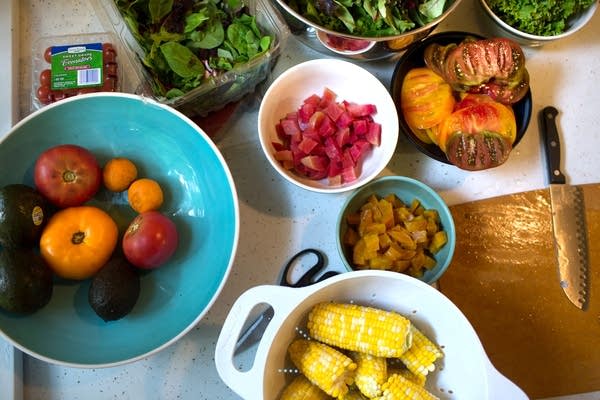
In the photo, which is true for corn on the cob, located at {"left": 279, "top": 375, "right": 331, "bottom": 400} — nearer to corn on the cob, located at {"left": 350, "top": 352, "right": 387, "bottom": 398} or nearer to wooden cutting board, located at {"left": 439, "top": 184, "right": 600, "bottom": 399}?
corn on the cob, located at {"left": 350, "top": 352, "right": 387, "bottom": 398}

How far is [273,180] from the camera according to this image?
3.30 feet

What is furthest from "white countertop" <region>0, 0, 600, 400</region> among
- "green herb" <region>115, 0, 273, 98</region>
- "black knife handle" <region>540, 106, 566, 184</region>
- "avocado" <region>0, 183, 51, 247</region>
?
"avocado" <region>0, 183, 51, 247</region>

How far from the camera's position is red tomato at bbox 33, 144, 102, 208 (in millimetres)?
830

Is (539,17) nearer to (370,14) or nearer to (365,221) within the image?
(370,14)

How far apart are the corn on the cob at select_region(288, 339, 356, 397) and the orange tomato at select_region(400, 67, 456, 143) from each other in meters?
0.41

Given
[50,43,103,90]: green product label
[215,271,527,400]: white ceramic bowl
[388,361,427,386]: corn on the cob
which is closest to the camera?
[215,271,527,400]: white ceramic bowl

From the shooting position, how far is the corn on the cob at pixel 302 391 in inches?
31.4

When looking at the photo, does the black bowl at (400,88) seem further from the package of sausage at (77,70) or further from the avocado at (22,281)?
the avocado at (22,281)

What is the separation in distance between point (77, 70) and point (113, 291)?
1.31 feet

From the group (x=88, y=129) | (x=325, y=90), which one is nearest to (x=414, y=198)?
(x=325, y=90)

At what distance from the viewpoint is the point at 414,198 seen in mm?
958

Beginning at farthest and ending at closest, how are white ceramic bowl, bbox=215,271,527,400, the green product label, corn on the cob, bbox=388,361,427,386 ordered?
the green product label, corn on the cob, bbox=388,361,427,386, white ceramic bowl, bbox=215,271,527,400

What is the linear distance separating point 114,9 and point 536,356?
96cm

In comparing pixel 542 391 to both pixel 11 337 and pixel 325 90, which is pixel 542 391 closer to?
pixel 325 90
